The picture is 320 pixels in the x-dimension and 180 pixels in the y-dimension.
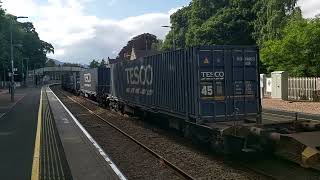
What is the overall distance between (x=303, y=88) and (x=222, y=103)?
933 inches

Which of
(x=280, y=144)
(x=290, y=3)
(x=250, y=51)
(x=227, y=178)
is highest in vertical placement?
(x=290, y=3)

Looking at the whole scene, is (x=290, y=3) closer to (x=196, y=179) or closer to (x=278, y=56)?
(x=278, y=56)

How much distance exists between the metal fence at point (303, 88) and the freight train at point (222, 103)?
1857cm

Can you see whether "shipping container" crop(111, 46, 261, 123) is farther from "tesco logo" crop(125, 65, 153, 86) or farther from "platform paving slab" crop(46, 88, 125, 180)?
"tesco logo" crop(125, 65, 153, 86)

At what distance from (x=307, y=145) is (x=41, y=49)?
14320 centimetres

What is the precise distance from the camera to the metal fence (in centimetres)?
3563

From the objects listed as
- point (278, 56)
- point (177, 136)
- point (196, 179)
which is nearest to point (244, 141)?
point (196, 179)

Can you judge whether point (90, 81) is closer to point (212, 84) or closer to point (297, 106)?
point (297, 106)

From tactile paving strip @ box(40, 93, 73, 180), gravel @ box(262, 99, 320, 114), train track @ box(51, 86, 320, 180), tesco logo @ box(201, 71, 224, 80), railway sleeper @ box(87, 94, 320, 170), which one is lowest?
train track @ box(51, 86, 320, 180)

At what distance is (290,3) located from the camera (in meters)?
50.3

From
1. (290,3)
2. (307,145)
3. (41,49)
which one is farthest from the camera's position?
(41,49)

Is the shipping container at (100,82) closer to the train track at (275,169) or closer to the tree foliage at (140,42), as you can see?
the train track at (275,169)

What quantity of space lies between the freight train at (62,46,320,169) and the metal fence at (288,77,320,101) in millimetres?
18574

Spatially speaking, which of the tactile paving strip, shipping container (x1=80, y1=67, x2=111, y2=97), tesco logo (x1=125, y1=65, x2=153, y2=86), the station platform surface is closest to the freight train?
tesco logo (x1=125, y1=65, x2=153, y2=86)
